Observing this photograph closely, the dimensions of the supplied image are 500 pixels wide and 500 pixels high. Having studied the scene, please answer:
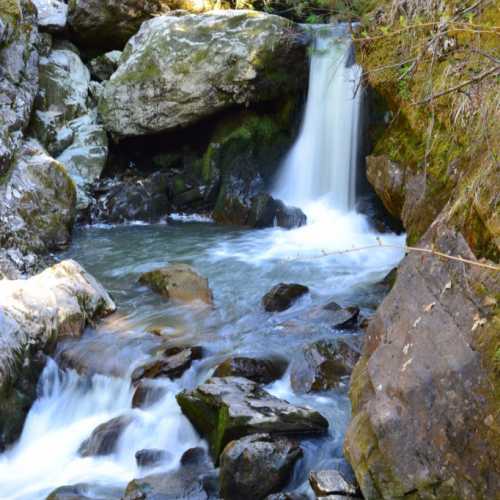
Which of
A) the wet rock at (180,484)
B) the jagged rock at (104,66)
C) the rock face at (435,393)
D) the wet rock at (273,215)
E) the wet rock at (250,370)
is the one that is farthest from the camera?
the jagged rock at (104,66)

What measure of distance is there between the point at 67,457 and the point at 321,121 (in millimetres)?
7831

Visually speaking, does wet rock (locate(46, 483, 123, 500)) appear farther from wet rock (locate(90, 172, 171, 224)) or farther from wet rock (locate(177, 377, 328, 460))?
wet rock (locate(90, 172, 171, 224))

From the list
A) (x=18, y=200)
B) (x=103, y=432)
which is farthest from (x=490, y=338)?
(x=18, y=200)

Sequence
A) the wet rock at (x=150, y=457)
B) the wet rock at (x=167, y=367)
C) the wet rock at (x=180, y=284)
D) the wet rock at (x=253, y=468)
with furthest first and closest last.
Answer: the wet rock at (x=180, y=284) < the wet rock at (x=167, y=367) < the wet rock at (x=150, y=457) < the wet rock at (x=253, y=468)

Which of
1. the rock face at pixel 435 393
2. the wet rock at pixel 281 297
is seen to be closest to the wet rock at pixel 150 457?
the rock face at pixel 435 393

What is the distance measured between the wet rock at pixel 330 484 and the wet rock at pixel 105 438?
164 centimetres

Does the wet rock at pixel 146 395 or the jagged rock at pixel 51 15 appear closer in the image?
the wet rock at pixel 146 395

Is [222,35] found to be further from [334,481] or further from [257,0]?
[334,481]

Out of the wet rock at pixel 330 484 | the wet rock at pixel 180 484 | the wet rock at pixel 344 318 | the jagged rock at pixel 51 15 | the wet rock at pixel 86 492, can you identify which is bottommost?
the wet rock at pixel 86 492

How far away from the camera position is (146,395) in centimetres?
504

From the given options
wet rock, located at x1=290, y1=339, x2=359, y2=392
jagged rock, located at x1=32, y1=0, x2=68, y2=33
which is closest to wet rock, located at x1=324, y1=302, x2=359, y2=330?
wet rock, located at x1=290, y1=339, x2=359, y2=392

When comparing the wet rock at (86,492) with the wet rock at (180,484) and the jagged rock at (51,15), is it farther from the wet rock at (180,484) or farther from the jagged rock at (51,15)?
the jagged rock at (51,15)

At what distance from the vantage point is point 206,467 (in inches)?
168

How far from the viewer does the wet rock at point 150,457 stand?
4.45m
